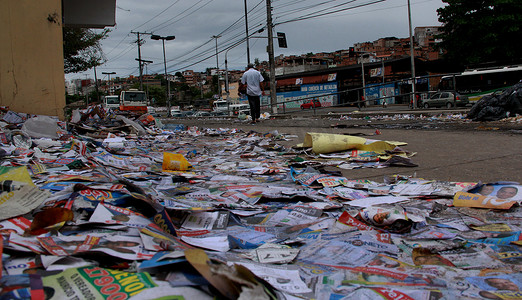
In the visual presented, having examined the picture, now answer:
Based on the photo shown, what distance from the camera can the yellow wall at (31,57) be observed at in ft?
19.5

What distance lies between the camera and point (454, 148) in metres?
4.28

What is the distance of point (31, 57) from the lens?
6.16 m

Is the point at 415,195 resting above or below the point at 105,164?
below

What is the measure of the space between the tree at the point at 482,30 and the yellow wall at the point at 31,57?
98.5 feet

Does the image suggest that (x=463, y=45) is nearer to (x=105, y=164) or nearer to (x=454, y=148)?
(x=454, y=148)

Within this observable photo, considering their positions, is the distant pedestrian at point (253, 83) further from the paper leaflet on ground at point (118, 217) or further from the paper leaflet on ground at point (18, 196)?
the paper leaflet on ground at point (118, 217)

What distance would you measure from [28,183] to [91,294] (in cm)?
118

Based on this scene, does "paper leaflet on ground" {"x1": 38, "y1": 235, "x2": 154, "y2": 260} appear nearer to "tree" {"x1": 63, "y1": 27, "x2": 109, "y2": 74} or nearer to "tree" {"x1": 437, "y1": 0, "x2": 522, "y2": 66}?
"tree" {"x1": 63, "y1": 27, "x2": 109, "y2": 74}

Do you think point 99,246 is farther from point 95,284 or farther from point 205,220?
point 205,220

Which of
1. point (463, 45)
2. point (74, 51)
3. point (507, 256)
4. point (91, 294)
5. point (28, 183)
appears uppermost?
point (463, 45)

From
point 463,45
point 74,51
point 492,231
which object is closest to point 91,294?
point 492,231

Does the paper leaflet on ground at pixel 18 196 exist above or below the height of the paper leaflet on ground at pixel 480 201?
above

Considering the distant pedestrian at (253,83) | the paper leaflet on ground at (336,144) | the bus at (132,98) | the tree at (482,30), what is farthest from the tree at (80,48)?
the tree at (482,30)

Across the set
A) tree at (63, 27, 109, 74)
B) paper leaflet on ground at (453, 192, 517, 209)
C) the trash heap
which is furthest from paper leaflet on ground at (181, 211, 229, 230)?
tree at (63, 27, 109, 74)
